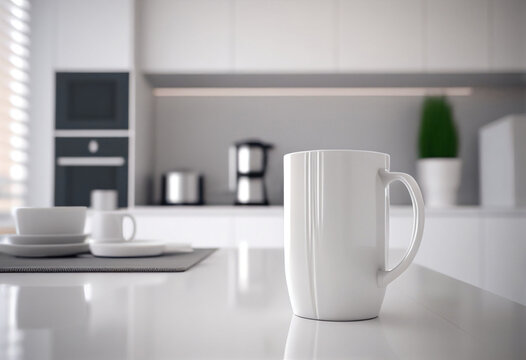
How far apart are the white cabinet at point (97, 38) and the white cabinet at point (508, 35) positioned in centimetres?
193

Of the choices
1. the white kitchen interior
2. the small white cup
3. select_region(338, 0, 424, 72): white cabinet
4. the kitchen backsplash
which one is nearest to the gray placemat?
the white kitchen interior

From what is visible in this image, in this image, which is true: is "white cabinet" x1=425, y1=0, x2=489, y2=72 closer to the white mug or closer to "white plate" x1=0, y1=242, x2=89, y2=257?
the white mug

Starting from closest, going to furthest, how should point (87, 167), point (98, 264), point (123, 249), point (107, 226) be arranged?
point (98, 264)
point (123, 249)
point (107, 226)
point (87, 167)

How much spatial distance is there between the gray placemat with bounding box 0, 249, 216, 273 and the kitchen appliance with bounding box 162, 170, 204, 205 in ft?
5.47

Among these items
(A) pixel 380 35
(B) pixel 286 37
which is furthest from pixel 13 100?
(A) pixel 380 35

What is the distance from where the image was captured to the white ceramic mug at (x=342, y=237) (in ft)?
1.44

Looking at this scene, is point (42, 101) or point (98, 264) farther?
point (42, 101)

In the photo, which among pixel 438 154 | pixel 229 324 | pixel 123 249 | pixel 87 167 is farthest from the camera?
pixel 438 154

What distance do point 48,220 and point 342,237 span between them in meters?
0.65

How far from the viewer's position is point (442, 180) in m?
2.68

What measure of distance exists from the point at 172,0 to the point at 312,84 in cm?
91

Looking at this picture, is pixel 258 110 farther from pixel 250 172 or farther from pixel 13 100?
pixel 13 100

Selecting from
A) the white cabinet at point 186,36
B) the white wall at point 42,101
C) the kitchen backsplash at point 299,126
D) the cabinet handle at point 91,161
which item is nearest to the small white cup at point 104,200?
the cabinet handle at point 91,161

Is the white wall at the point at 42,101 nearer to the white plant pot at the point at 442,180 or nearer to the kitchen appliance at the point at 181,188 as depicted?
the kitchen appliance at the point at 181,188
